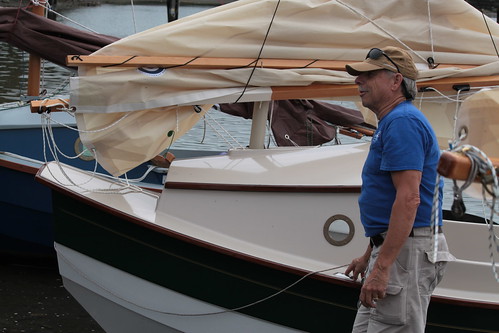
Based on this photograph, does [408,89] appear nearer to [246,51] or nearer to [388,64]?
[388,64]

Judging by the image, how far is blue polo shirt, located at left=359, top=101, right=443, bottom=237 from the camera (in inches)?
151

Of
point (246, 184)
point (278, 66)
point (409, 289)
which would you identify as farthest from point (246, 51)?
point (409, 289)

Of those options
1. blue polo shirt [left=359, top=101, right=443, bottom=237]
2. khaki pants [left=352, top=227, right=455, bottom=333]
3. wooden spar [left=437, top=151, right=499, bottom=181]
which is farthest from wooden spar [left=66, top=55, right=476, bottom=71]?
wooden spar [left=437, top=151, right=499, bottom=181]

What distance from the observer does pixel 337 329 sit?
5.30 meters

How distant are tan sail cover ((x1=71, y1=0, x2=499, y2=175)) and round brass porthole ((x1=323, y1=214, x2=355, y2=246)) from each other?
979 millimetres

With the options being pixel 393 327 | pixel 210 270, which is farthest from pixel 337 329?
pixel 393 327

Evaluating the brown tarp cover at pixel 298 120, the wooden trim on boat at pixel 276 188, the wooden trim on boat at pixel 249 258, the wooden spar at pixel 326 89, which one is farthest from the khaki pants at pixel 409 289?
the brown tarp cover at pixel 298 120

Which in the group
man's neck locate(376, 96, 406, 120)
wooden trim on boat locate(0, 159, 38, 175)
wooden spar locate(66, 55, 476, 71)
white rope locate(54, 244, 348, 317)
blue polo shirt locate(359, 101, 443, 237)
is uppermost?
wooden spar locate(66, 55, 476, 71)

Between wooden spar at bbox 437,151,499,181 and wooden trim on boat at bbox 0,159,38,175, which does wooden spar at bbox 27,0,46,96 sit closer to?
wooden trim on boat at bbox 0,159,38,175

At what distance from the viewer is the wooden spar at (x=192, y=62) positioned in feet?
18.5

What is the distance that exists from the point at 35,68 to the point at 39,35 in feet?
1.79

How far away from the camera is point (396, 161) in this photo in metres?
3.84

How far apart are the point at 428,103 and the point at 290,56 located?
3.37 ft

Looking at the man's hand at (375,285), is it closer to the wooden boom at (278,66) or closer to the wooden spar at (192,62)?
the wooden boom at (278,66)
